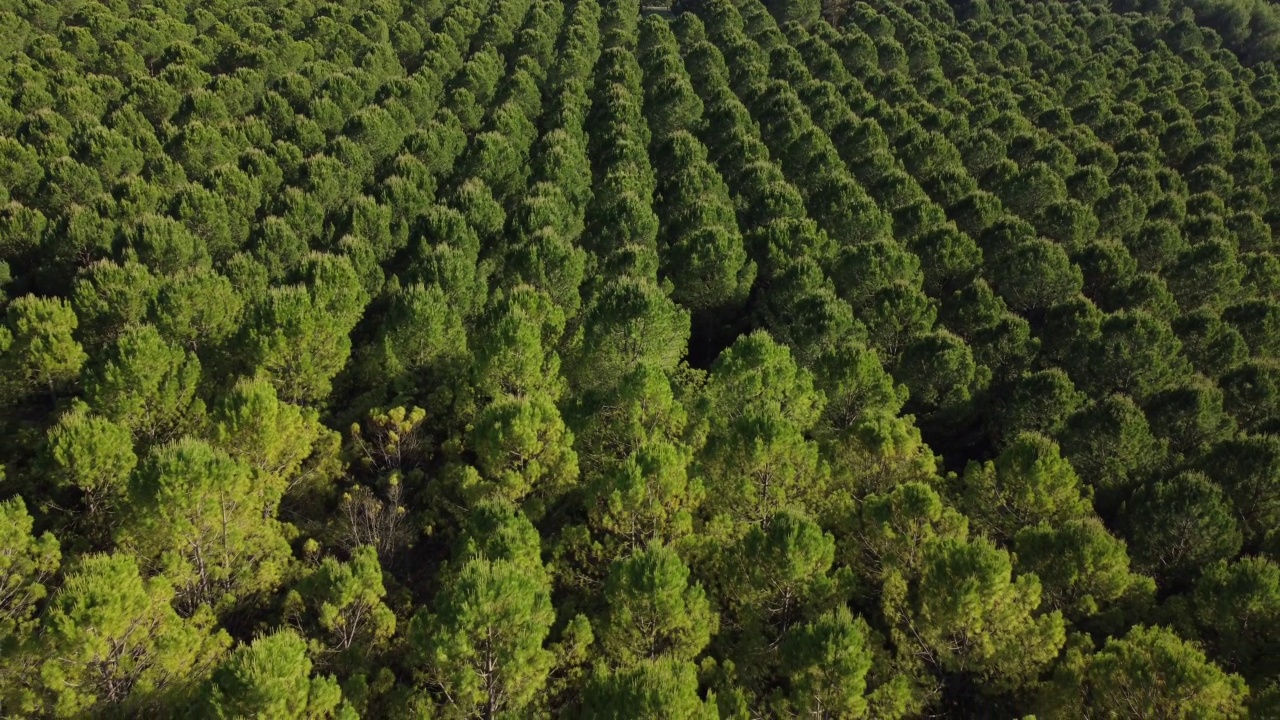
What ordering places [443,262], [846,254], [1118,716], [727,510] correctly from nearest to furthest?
1. [1118,716]
2. [727,510]
3. [443,262]
4. [846,254]

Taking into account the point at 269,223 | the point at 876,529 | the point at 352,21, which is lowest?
the point at 352,21

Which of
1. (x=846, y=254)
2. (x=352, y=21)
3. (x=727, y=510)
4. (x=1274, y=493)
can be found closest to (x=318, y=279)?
(x=727, y=510)

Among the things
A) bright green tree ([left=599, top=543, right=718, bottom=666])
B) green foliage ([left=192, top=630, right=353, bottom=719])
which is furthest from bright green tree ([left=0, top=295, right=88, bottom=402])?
bright green tree ([left=599, top=543, right=718, bottom=666])

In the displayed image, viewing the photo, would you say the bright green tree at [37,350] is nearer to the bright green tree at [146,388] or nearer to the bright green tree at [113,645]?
the bright green tree at [146,388]

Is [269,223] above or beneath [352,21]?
above

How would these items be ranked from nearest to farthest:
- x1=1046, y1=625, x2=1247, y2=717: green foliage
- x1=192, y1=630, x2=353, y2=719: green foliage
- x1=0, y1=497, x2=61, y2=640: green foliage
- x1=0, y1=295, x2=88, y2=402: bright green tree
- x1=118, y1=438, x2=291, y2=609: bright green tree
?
x1=192, y1=630, x2=353, y2=719: green foliage, x1=1046, y1=625, x2=1247, y2=717: green foliage, x1=0, y1=497, x2=61, y2=640: green foliage, x1=118, y1=438, x2=291, y2=609: bright green tree, x1=0, y1=295, x2=88, y2=402: bright green tree

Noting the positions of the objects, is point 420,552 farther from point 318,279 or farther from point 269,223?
point 269,223

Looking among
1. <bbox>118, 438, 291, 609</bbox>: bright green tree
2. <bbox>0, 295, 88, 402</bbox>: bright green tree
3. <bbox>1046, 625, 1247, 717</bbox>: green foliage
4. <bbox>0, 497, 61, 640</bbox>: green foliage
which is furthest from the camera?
<bbox>0, 295, 88, 402</bbox>: bright green tree

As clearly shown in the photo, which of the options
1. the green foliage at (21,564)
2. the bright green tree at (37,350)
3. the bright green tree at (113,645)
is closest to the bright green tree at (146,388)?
the bright green tree at (37,350)

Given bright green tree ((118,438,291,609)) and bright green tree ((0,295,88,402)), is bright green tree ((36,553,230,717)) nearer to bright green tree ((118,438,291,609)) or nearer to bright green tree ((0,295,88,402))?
bright green tree ((118,438,291,609))
